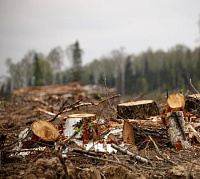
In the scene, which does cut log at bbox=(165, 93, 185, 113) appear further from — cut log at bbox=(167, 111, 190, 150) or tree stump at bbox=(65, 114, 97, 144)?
tree stump at bbox=(65, 114, 97, 144)

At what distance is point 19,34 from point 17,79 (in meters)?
19.5

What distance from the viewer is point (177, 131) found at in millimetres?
4051

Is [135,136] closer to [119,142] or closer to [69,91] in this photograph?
[119,142]

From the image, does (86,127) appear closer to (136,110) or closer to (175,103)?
(136,110)

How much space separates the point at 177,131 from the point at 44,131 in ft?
7.37

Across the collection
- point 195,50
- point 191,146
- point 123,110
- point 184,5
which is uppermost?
point 184,5

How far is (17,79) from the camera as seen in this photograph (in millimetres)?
51375

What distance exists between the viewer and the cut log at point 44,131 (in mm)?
3834

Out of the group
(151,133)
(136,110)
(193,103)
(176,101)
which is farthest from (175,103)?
(193,103)

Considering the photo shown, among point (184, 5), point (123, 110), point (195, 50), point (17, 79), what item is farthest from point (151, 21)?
point (123, 110)

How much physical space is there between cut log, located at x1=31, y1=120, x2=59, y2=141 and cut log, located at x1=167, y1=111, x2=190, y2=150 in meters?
1.96

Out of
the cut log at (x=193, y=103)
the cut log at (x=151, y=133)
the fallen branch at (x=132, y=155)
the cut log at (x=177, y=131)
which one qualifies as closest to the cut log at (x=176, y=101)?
the cut log at (x=177, y=131)

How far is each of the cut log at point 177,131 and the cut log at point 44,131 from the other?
1.96 meters

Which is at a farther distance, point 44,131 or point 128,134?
point 128,134
